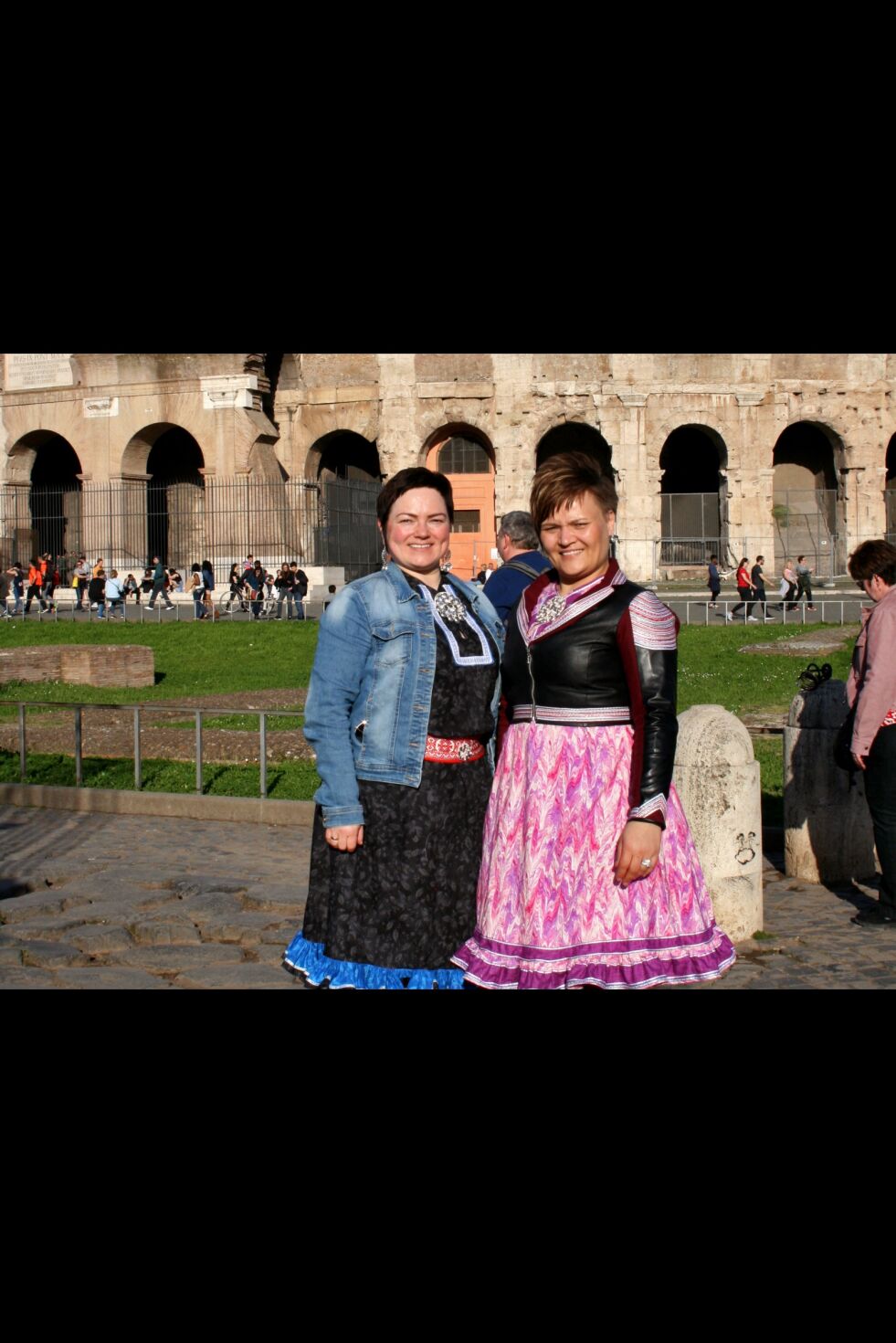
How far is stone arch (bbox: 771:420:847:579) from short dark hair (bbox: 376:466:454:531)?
30.7 meters

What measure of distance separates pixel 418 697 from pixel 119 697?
1197 centimetres

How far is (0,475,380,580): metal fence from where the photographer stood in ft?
104

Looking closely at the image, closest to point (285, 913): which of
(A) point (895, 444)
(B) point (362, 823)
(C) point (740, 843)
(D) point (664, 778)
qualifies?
(C) point (740, 843)

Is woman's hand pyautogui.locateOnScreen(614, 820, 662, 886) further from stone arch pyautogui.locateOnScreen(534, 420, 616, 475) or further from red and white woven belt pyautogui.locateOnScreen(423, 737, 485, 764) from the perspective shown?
stone arch pyautogui.locateOnScreen(534, 420, 616, 475)

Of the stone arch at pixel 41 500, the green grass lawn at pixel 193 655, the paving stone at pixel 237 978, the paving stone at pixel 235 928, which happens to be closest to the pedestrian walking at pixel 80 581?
the stone arch at pixel 41 500

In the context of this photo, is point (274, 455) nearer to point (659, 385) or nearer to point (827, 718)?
point (659, 385)

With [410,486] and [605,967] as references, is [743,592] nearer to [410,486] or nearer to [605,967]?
[410,486]

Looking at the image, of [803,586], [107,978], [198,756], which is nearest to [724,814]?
[107,978]

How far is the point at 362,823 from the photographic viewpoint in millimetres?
3875

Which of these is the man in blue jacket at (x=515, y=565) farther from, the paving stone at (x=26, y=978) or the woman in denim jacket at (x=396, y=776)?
the paving stone at (x=26, y=978)

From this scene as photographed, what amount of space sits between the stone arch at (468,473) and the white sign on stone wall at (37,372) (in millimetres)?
9453

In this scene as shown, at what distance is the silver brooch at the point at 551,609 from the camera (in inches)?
151

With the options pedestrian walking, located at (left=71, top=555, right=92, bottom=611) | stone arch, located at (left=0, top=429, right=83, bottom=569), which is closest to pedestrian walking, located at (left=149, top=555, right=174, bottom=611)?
pedestrian walking, located at (left=71, top=555, right=92, bottom=611)

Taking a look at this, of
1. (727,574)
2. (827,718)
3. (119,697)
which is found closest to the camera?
(827,718)
